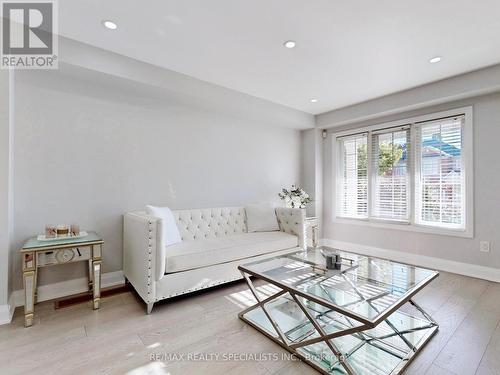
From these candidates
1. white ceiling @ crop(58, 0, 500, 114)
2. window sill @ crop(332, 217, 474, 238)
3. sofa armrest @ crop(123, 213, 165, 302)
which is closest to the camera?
white ceiling @ crop(58, 0, 500, 114)

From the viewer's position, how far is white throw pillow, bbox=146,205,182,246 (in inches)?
103

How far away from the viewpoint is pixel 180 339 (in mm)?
1810

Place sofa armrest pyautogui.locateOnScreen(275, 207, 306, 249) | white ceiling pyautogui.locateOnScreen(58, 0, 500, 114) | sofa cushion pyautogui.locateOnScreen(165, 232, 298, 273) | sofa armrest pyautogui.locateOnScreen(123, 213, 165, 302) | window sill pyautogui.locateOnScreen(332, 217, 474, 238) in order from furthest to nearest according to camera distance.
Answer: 1. sofa armrest pyautogui.locateOnScreen(275, 207, 306, 249)
2. window sill pyautogui.locateOnScreen(332, 217, 474, 238)
3. sofa cushion pyautogui.locateOnScreen(165, 232, 298, 273)
4. sofa armrest pyautogui.locateOnScreen(123, 213, 165, 302)
5. white ceiling pyautogui.locateOnScreen(58, 0, 500, 114)

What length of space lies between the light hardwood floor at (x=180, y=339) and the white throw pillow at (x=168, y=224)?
0.62m

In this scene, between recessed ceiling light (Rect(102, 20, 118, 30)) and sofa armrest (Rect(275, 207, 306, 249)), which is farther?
sofa armrest (Rect(275, 207, 306, 249))

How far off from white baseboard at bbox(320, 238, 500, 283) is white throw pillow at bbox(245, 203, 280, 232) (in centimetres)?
160

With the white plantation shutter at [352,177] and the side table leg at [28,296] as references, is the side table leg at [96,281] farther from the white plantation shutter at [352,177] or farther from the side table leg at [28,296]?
the white plantation shutter at [352,177]

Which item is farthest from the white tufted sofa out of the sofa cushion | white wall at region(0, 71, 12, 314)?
white wall at region(0, 71, 12, 314)

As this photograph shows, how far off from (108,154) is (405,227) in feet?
13.6

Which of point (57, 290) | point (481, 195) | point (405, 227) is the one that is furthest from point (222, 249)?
point (481, 195)

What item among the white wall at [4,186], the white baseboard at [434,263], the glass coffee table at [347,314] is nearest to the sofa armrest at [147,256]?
the glass coffee table at [347,314]

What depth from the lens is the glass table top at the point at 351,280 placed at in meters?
1.48

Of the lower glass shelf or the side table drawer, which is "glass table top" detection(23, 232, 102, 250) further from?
the lower glass shelf

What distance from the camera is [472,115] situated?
3.09 m
